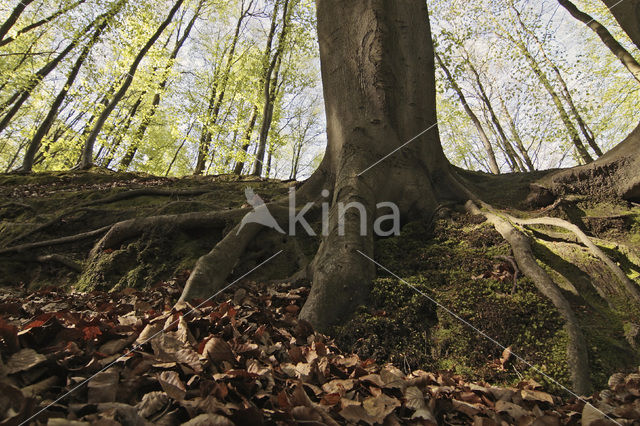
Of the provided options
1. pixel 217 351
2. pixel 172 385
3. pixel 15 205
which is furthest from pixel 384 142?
pixel 15 205

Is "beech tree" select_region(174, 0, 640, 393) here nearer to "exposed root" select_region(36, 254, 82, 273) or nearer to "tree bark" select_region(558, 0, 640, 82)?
"exposed root" select_region(36, 254, 82, 273)

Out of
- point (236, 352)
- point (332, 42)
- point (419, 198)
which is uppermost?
point (332, 42)

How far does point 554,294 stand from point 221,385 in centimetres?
234

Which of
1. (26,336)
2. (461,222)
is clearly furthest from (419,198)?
(26,336)

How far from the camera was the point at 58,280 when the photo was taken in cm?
402

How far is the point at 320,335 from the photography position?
7.59 feet

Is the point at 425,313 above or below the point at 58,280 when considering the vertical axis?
below

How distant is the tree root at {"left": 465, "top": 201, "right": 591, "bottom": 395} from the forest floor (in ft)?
0.19

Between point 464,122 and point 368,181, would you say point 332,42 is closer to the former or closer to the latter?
point 368,181

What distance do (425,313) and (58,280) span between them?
432 cm

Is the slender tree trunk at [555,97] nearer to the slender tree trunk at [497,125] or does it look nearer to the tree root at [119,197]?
the slender tree trunk at [497,125]

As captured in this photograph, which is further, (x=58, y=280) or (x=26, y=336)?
(x=58, y=280)

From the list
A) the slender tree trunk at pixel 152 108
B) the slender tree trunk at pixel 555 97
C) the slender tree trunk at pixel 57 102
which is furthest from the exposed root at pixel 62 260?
the slender tree trunk at pixel 555 97

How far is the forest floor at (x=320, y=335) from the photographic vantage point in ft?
3.92
